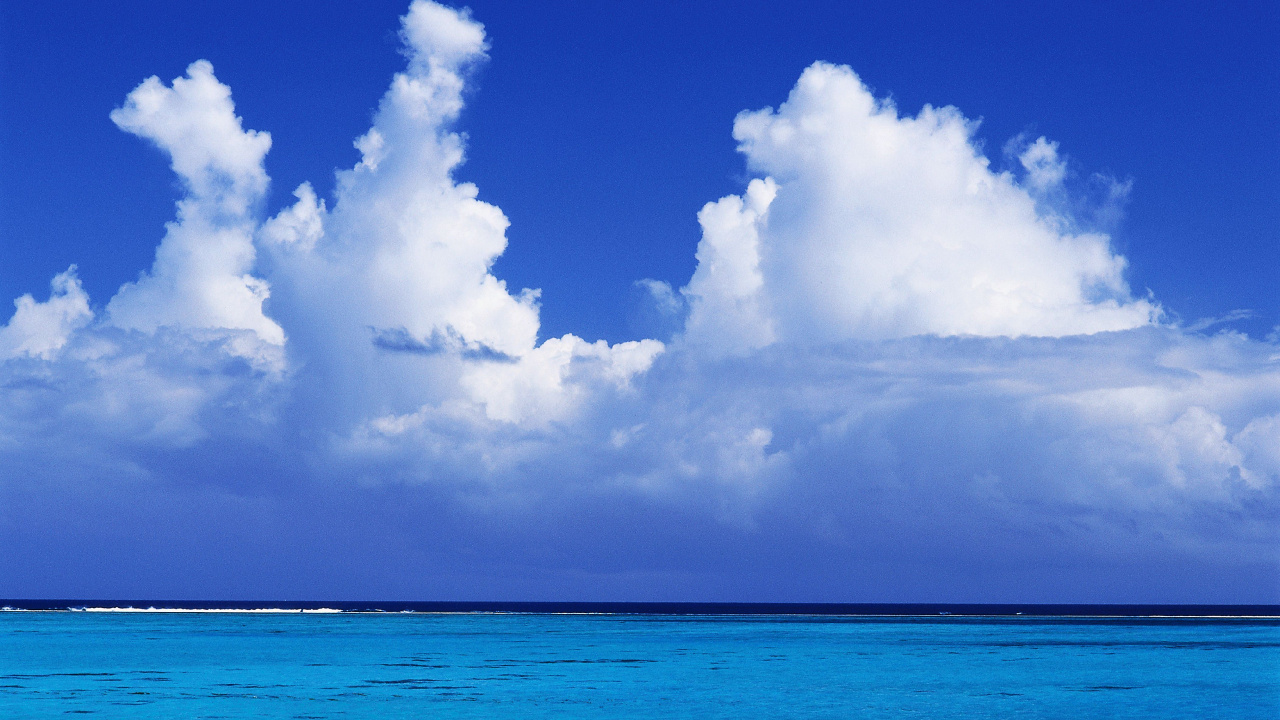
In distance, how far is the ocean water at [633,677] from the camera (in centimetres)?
4125

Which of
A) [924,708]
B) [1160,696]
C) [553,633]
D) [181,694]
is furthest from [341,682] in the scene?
[553,633]

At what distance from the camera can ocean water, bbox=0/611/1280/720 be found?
41.2m

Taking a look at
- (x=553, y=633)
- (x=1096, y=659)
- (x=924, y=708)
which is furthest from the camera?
(x=553, y=633)

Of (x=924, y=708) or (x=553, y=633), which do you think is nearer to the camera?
(x=924, y=708)

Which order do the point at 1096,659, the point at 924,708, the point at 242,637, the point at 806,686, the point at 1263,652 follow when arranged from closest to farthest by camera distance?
the point at 924,708 → the point at 806,686 → the point at 1096,659 → the point at 1263,652 → the point at 242,637

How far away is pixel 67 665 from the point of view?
5884 cm

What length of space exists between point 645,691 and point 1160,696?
66.7ft

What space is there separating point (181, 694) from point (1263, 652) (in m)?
63.5

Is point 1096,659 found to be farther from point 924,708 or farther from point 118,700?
point 118,700

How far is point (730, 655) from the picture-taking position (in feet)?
225

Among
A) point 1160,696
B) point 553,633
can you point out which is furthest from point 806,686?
point 553,633

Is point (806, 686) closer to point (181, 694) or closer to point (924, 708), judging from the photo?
point (924, 708)

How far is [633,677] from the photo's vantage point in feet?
176

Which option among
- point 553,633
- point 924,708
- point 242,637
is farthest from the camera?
point 553,633
